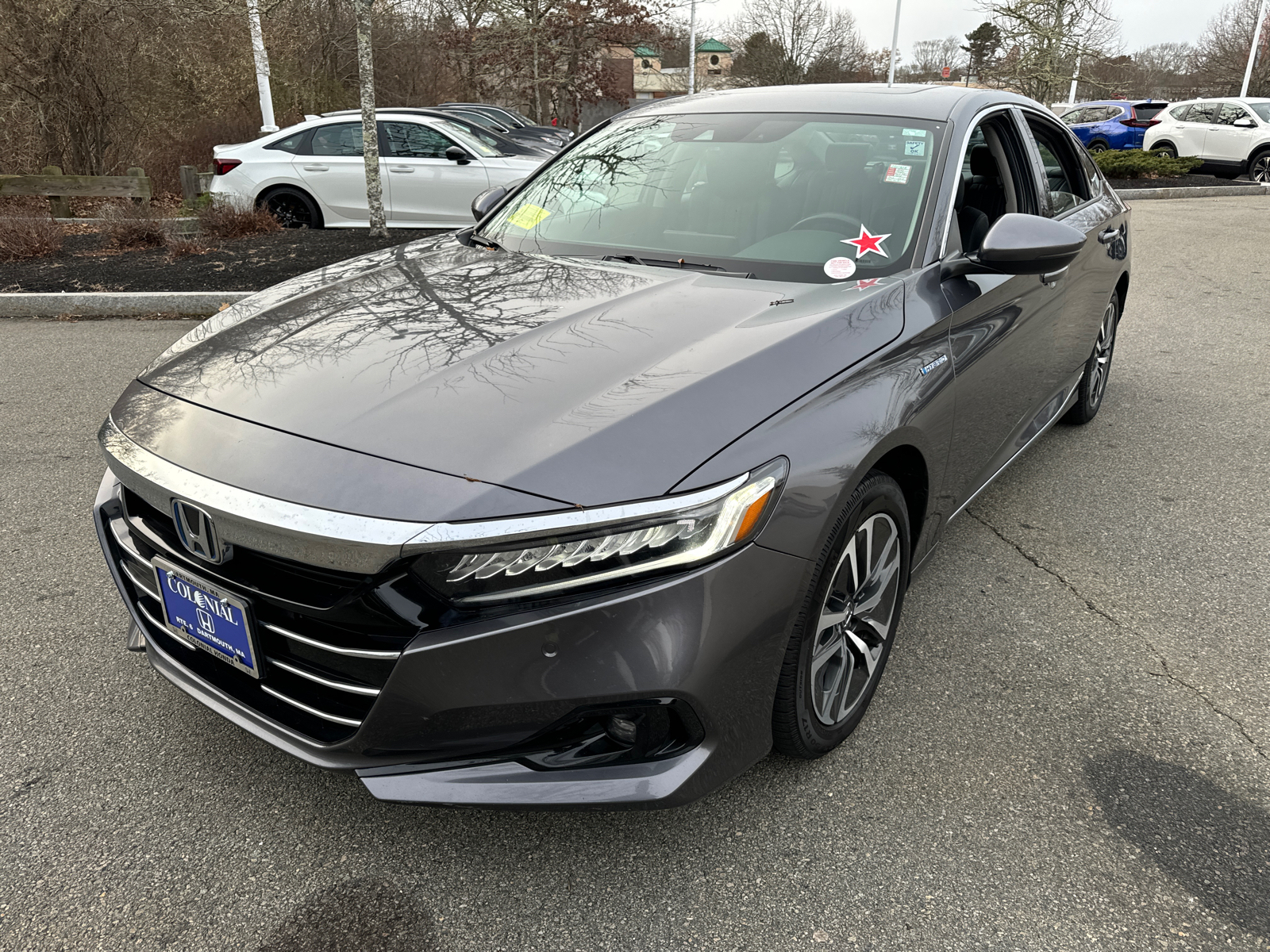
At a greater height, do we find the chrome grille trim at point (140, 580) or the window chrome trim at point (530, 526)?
the window chrome trim at point (530, 526)

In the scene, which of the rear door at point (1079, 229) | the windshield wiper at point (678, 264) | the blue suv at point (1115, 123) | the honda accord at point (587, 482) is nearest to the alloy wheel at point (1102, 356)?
the rear door at point (1079, 229)

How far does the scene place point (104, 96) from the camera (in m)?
15.7

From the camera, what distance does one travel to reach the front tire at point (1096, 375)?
475 centimetres

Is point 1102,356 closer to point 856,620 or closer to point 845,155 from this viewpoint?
point 845,155

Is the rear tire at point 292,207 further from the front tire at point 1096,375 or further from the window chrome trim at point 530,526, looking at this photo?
the window chrome trim at point 530,526

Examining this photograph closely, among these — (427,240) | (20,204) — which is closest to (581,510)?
(427,240)

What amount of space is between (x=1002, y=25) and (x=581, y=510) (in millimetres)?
30582

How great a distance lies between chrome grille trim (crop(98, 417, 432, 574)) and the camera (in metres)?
1.71

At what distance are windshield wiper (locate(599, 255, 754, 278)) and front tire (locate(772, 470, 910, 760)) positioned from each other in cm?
83

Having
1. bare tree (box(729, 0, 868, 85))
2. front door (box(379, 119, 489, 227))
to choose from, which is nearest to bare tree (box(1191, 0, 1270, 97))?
bare tree (box(729, 0, 868, 85))

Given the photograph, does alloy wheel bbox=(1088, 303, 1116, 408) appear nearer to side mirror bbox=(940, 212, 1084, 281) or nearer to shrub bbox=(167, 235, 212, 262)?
side mirror bbox=(940, 212, 1084, 281)

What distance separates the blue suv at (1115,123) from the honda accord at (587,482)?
23765 mm

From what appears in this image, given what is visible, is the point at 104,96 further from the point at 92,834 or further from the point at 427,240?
the point at 92,834

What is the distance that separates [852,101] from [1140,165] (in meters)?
17.8
